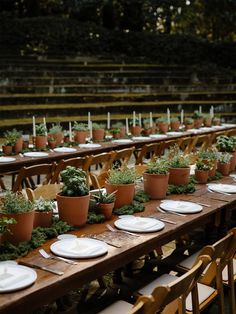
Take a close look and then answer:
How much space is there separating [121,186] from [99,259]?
2.89 ft

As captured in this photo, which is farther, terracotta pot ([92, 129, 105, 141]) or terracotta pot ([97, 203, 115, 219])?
terracotta pot ([92, 129, 105, 141])

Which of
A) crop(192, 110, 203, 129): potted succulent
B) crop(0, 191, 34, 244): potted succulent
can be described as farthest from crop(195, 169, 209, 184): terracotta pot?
crop(192, 110, 203, 129): potted succulent

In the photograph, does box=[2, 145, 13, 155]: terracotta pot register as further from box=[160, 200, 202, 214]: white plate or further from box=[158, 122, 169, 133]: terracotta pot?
box=[158, 122, 169, 133]: terracotta pot

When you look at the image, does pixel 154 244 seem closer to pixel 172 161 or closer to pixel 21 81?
pixel 172 161

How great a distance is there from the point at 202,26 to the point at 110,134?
16218 millimetres

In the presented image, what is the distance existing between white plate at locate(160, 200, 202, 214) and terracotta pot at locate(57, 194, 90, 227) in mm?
605

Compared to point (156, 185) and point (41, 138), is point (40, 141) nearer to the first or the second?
point (41, 138)

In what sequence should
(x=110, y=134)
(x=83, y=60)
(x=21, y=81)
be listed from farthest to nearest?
(x=83, y=60), (x=21, y=81), (x=110, y=134)

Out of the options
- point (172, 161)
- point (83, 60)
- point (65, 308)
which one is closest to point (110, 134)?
point (172, 161)

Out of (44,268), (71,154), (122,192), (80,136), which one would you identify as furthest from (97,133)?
(44,268)

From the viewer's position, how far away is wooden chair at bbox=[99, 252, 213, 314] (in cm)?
187

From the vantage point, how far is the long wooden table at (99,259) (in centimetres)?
199

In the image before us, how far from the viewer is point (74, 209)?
111 inches

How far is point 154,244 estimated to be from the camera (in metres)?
2.70
